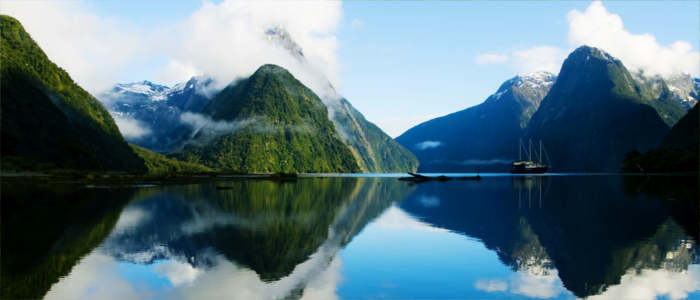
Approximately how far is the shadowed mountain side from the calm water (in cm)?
9

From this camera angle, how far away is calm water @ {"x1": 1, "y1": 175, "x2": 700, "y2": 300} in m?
19.7

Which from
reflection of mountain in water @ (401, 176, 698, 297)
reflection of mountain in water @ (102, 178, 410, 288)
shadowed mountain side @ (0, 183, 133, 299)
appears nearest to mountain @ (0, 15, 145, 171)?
shadowed mountain side @ (0, 183, 133, 299)

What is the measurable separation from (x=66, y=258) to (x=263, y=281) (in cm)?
1204

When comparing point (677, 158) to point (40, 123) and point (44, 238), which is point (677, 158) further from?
point (40, 123)

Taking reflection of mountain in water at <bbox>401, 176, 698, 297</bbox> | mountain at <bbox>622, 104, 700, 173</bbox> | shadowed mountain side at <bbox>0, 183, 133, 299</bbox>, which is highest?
mountain at <bbox>622, 104, 700, 173</bbox>

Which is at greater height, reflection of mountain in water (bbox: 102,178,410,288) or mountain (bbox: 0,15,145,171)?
mountain (bbox: 0,15,145,171)

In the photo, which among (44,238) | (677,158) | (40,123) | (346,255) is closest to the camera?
(346,255)

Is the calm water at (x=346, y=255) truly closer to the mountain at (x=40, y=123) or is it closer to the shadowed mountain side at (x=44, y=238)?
the shadowed mountain side at (x=44, y=238)

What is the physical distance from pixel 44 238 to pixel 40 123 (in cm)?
15557

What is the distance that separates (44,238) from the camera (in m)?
30.4

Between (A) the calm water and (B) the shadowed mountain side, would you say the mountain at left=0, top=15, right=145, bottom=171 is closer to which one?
(B) the shadowed mountain side

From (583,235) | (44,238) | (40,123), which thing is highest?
(40,123)

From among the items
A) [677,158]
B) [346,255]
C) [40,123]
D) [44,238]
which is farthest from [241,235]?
[677,158]

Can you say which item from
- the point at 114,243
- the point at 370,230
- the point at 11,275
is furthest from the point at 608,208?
the point at 11,275
